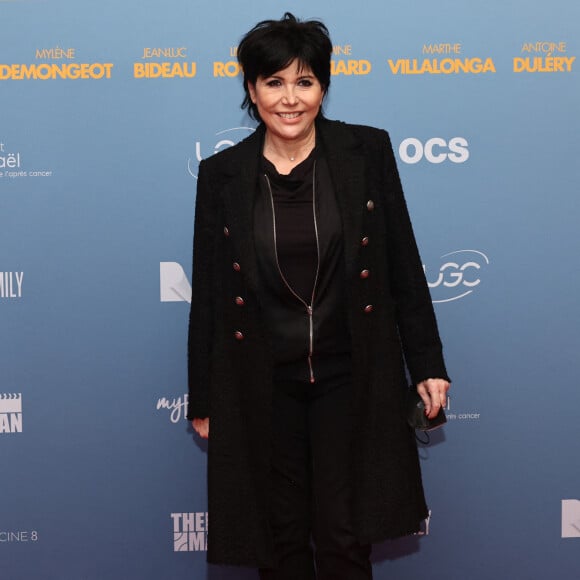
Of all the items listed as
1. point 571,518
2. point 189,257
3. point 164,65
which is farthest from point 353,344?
point 571,518

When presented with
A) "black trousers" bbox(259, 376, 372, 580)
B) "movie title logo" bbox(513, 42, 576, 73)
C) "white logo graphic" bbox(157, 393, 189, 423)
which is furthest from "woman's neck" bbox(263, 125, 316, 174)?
"white logo graphic" bbox(157, 393, 189, 423)

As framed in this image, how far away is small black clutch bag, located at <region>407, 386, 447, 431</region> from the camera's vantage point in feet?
6.86

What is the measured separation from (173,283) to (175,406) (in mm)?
420

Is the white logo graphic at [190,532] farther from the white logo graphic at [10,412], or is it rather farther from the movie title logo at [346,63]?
the movie title logo at [346,63]

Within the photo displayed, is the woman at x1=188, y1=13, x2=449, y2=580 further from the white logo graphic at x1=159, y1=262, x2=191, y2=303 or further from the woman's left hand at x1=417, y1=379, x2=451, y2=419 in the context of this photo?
the white logo graphic at x1=159, y1=262, x2=191, y2=303

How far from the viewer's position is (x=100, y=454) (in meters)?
2.73

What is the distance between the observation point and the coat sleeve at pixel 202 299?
208 cm

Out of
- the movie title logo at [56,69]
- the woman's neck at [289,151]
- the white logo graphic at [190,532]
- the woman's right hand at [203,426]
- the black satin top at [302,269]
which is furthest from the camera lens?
the white logo graphic at [190,532]

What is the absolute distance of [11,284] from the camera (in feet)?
8.69

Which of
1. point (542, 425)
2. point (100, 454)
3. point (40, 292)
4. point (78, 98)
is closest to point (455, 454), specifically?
point (542, 425)

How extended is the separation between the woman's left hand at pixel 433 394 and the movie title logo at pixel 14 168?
54.7 inches

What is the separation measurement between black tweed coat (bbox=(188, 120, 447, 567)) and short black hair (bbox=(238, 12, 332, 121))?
183 millimetres

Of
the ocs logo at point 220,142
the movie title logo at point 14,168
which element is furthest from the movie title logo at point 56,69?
the ocs logo at point 220,142

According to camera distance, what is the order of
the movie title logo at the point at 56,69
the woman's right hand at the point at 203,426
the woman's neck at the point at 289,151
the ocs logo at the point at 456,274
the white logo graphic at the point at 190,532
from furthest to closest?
the white logo graphic at the point at 190,532 < the ocs logo at the point at 456,274 < the movie title logo at the point at 56,69 < the woman's right hand at the point at 203,426 < the woman's neck at the point at 289,151
